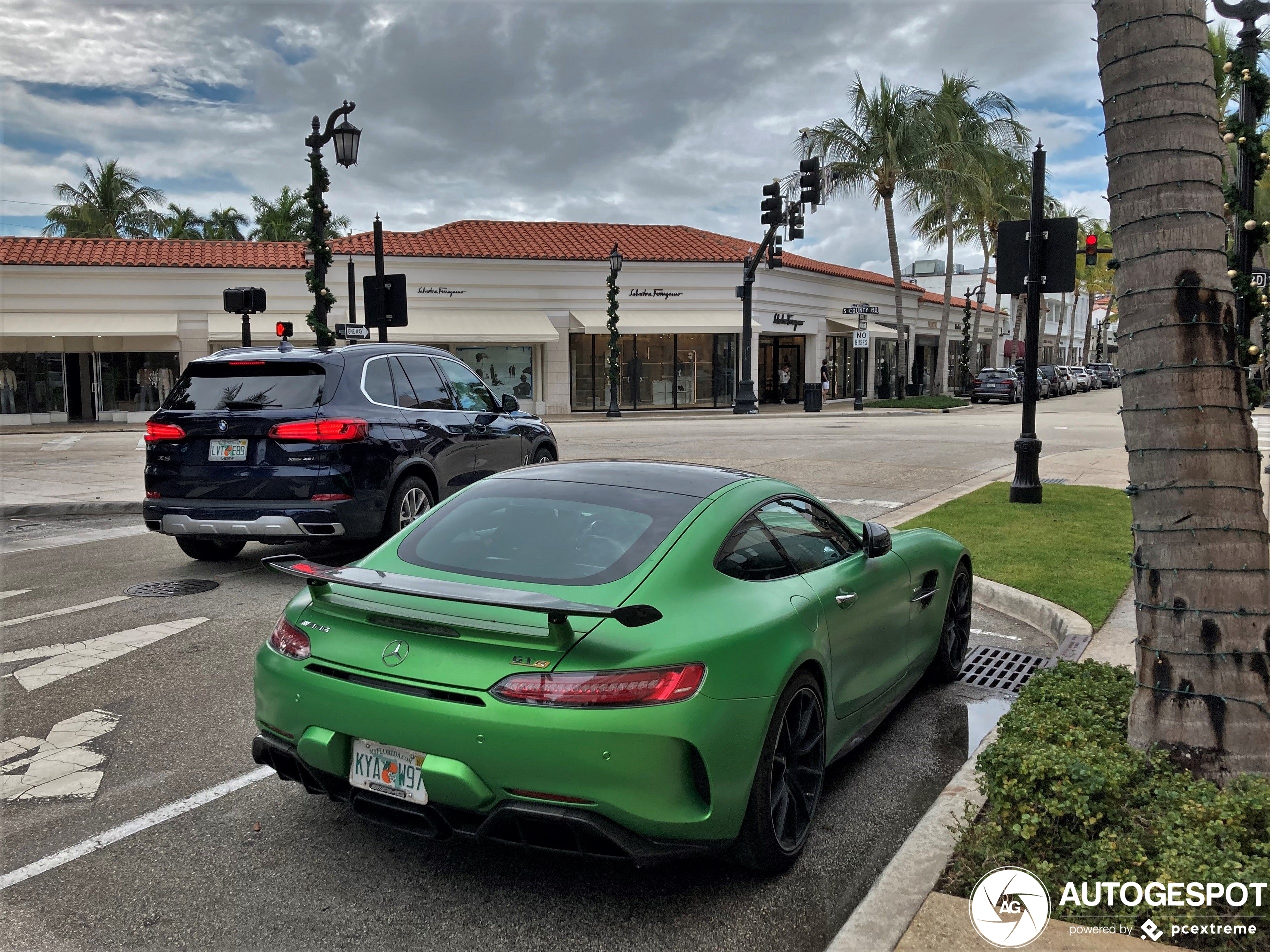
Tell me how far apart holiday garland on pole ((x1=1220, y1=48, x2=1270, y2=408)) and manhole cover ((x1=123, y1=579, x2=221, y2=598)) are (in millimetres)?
7229

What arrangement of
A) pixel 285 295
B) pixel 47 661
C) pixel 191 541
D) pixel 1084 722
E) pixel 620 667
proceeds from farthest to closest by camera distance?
pixel 285 295, pixel 191 541, pixel 47 661, pixel 1084 722, pixel 620 667

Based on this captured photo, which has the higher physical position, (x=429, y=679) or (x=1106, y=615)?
(x=429, y=679)

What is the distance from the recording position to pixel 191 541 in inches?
351

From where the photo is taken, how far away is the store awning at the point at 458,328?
3294cm

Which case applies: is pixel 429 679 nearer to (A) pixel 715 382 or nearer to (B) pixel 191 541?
(B) pixel 191 541

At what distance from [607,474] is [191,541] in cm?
599

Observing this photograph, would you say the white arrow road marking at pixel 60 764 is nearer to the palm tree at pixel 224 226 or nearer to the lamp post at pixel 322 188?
the lamp post at pixel 322 188

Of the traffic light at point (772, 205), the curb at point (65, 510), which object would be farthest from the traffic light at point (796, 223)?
the curb at point (65, 510)

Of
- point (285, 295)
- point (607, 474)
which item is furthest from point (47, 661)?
point (285, 295)

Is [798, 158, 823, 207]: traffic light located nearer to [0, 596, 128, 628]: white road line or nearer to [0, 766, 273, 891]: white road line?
[0, 596, 128, 628]: white road line

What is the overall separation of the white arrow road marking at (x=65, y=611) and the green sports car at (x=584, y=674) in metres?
4.24

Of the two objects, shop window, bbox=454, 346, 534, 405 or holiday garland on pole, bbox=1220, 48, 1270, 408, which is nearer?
holiday garland on pole, bbox=1220, 48, 1270, 408

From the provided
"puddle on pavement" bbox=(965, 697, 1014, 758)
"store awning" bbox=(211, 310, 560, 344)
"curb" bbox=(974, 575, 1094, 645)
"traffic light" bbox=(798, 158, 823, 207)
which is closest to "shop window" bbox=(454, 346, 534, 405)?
"store awning" bbox=(211, 310, 560, 344)

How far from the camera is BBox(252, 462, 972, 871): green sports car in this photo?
118 inches
